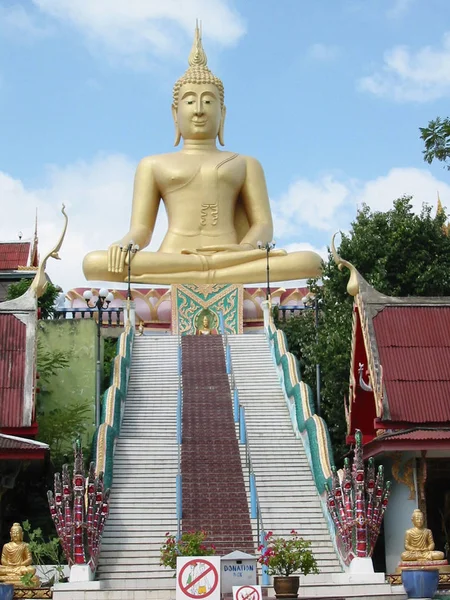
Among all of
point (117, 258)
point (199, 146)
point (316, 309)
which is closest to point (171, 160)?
point (199, 146)

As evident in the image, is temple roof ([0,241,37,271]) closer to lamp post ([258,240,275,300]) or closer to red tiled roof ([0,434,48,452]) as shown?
lamp post ([258,240,275,300])

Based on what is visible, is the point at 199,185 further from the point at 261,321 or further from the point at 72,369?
the point at 72,369

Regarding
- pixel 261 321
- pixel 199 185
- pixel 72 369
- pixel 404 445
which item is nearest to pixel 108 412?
pixel 72 369

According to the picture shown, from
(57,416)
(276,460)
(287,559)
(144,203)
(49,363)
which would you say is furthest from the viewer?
(144,203)

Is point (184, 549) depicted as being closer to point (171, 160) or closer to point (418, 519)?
point (418, 519)

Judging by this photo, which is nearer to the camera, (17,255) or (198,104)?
(198,104)

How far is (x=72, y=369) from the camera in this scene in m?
22.1

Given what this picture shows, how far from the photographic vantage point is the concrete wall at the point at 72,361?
21.7 m

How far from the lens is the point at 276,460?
60.4 feet

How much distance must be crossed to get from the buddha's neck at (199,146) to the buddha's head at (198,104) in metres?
0.11

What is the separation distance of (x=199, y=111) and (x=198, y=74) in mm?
1145

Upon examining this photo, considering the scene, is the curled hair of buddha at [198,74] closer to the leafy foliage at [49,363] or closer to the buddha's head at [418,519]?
the leafy foliage at [49,363]

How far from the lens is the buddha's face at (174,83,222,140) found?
3067 cm

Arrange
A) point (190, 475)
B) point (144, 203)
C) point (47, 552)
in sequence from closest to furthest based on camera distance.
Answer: point (47, 552) → point (190, 475) → point (144, 203)
